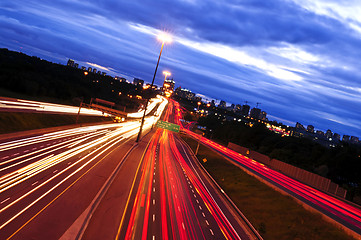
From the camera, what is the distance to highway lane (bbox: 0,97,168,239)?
17984 mm

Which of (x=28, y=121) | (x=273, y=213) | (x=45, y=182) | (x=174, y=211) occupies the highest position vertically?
(x=273, y=213)

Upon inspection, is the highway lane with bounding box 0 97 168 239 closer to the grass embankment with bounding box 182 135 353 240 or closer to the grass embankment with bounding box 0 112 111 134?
the grass embankment with bounding box 0 112 111 134

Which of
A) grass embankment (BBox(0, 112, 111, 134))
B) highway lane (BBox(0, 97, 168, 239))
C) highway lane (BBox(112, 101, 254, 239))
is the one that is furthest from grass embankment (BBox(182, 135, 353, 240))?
grass embankment (BBox(0, 112, 111, 134))

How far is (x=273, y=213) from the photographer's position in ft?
95.8

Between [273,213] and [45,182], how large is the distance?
2136 cm

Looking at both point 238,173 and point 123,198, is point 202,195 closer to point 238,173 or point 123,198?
point 123,198

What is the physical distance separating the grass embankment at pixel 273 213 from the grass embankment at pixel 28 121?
101 ft

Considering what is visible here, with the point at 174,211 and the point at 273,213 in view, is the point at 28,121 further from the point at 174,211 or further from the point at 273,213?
the point at 273,213

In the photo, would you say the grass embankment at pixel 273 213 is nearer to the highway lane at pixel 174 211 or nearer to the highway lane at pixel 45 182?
the highway lane at pixel 174 211

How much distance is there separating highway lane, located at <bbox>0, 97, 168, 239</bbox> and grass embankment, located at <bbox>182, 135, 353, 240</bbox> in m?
15.2

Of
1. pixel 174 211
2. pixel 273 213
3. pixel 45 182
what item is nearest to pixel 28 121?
pixel 45 182

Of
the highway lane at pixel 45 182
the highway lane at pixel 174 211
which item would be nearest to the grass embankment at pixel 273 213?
the highway lane at pixel 174 211

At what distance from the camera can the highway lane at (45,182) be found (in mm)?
17984

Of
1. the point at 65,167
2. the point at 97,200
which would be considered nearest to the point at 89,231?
the point at 97,200
